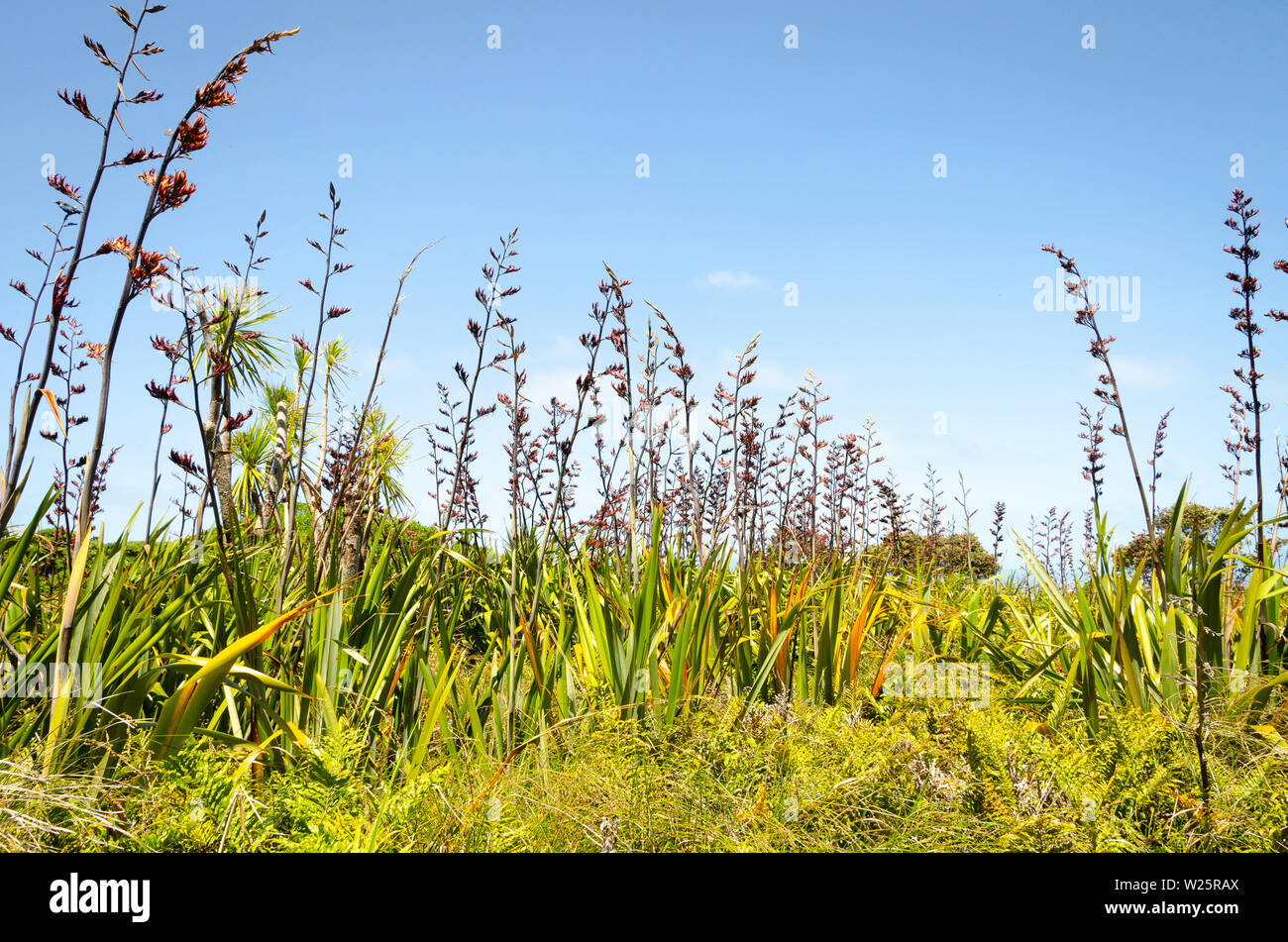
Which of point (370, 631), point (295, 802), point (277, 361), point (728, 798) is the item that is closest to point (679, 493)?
point (370, 631)

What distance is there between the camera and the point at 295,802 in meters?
2.00

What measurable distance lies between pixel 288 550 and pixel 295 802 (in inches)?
29.6

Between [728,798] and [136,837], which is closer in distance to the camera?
[136,837]

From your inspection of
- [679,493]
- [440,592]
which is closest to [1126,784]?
[440,592]

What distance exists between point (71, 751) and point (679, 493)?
4.52 meters

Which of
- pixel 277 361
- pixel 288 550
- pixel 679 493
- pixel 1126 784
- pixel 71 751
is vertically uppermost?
pixel 277 361

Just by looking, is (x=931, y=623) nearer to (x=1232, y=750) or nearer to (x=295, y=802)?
(x=1232, y=750)
